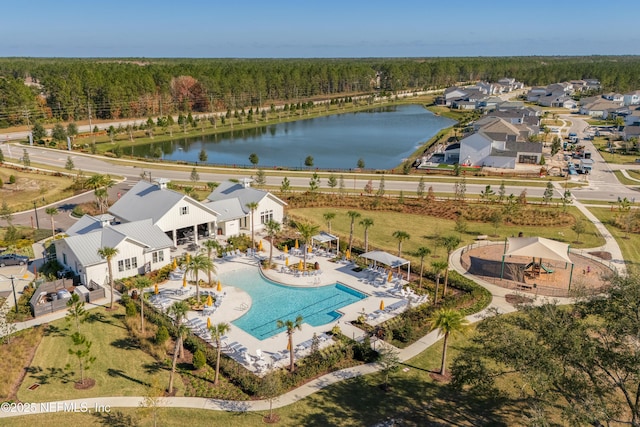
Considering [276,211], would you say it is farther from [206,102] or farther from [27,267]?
[206,102]

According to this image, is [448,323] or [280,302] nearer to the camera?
[448,323]

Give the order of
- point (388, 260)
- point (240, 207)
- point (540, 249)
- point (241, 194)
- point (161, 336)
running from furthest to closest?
point (241, 194) < point (240, 207) < point (540, 249) < point (388, 260) < point (161, 336)

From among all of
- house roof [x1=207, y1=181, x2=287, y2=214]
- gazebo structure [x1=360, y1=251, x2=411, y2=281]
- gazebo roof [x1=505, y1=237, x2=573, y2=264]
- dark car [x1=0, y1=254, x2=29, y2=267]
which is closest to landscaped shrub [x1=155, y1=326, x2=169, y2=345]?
gazebo structure [x1=360, y1=251, x2=411, y2=281]

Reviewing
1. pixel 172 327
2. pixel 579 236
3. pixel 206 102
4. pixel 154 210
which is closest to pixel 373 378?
pixel 172 327

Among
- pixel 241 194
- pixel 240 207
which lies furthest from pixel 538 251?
pixel 241 194

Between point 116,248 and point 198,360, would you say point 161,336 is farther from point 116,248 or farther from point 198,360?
point 116,248

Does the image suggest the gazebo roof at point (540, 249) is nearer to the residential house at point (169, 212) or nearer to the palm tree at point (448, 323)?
the palm tree at point (448, 323)

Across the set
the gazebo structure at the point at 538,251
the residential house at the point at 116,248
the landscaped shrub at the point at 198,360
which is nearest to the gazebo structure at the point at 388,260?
the gazebo structure at the point at 538,251
